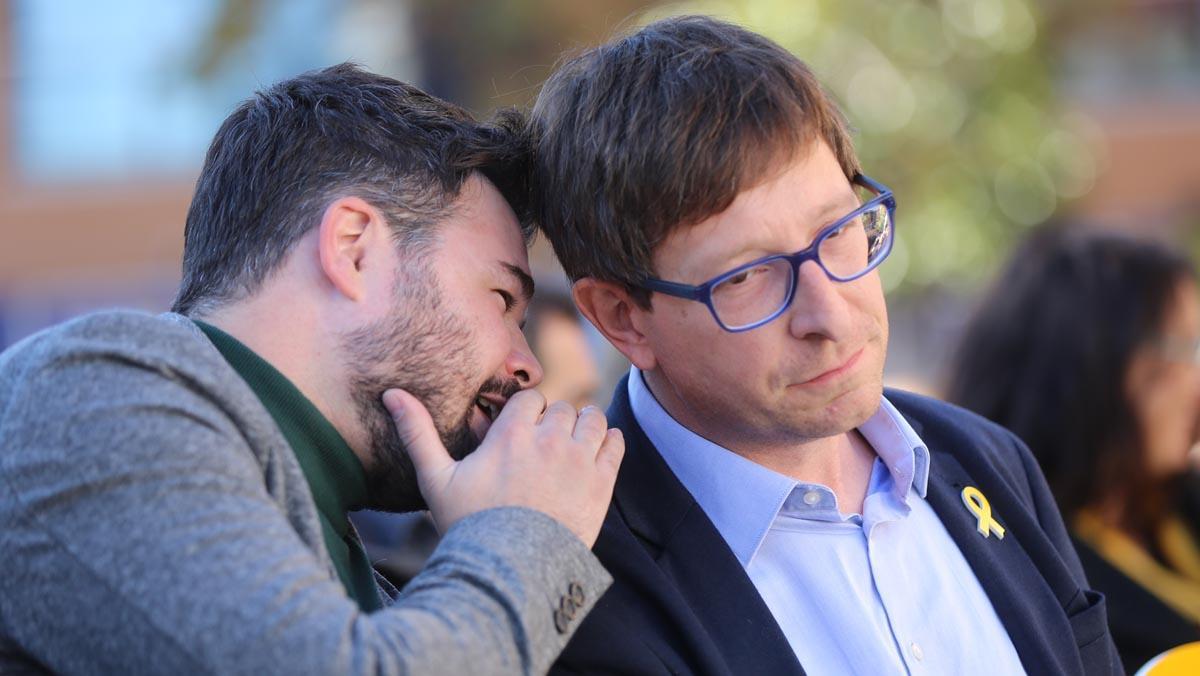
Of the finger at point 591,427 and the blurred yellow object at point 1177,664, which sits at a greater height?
the finger at point 591,427

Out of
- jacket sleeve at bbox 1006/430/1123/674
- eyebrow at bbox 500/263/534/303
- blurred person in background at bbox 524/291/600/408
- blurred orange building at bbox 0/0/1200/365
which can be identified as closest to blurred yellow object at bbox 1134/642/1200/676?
jacket sleeve at bbox 1006/430/1123/674

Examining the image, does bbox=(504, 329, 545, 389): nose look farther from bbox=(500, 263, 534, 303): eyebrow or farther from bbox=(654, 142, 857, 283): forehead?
bbox=(654, 142, 857, 283): forehead

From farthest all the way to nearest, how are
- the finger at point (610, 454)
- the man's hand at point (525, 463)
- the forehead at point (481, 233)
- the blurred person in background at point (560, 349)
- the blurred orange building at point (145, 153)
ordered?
the blurred orange building at point (145, 153) < the blurred person in background at point (560, 349) < the forehead at point (481, 233) < the finger at point (610, 454) < the man's hand at point (525, 463)

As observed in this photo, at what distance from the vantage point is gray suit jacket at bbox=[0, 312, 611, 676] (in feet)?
5.26

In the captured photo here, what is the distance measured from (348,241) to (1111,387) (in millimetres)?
2328

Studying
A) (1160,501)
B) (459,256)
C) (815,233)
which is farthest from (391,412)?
(1160,501)

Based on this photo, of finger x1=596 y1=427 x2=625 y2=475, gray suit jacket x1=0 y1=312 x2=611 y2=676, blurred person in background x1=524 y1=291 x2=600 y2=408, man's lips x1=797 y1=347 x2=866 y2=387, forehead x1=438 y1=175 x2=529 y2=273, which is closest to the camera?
gray suit jacket x1=0 y1=312 x2=611 y2=676

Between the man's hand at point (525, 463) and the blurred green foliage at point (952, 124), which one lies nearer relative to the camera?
the man's hand at point (525, 463)

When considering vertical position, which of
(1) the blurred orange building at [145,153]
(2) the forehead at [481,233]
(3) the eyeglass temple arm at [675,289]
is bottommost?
(1) the blurred orange building at [145,153]

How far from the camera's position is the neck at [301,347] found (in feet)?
6.99

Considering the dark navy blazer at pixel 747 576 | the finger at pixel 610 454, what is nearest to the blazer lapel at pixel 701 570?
the dark navy blazer at pixel 747 576

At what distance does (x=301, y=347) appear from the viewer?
2.15 metres

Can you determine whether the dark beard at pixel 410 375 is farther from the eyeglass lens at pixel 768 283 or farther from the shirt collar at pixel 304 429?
the eyeglass lens at pixel 768 283

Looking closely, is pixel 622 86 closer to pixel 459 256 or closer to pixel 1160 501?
pixel 459 256
